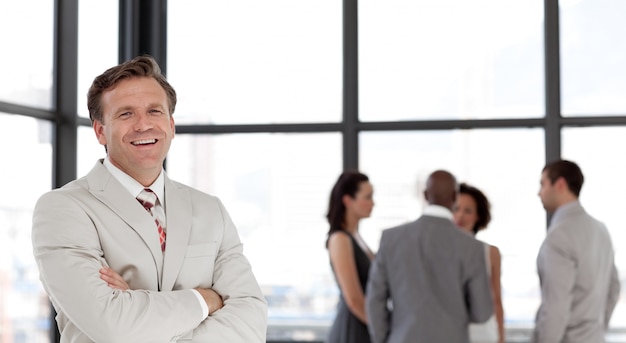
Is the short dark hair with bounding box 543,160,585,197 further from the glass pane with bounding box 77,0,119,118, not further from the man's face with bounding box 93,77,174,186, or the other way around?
the man's face with bounding box 93,77,174,186

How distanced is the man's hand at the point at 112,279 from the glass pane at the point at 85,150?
129 inches

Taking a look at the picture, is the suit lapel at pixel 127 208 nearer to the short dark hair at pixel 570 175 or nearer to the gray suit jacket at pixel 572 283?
the gray suit jacket at pixel 572 283

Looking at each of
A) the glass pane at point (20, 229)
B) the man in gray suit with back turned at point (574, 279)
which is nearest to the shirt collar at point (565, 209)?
the man in gray suit with back turned at point (574, 279)

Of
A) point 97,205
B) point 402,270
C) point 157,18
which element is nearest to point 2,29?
point 157,18

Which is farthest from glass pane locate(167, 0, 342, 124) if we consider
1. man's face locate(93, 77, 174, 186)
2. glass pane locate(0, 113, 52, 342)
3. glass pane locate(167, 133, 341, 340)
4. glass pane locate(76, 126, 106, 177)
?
man's face locate(93, 77, 174, 186)

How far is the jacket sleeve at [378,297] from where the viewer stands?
160 inches

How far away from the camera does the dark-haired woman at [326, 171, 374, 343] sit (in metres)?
Result: 4.48

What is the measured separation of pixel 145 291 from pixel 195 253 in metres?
0.19

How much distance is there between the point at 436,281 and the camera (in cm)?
397

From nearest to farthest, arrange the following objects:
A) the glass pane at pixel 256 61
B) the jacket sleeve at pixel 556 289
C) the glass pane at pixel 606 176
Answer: the jacket sleeve at pixel 556 289, the glass pane at pixel 606 176, the glass pane at pixel 256 61

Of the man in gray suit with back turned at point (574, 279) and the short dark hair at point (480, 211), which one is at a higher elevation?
the short dark hair at point (480, 211)

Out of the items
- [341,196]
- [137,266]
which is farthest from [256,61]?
[137,266]

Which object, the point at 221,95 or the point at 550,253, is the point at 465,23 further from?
the point at 550,253

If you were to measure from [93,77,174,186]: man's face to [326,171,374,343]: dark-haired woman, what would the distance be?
2454 millimetres
